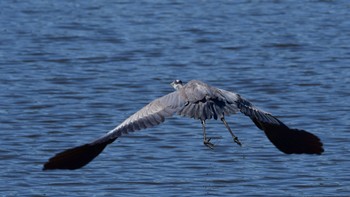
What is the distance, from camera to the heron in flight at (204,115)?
26.7 ft

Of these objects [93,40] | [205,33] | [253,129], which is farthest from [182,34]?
[253,129]

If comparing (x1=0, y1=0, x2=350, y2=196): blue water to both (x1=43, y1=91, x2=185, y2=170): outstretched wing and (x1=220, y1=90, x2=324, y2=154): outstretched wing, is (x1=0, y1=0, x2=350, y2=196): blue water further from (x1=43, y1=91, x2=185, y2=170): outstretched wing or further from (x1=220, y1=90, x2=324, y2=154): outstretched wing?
(x1=43, y1=91, x2=185, y2=170): outstretched wing

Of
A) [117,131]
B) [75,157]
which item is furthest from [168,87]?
[75,157]

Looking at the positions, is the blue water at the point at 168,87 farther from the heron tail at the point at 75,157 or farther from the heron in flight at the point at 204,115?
the heron tail at the point at 75,157

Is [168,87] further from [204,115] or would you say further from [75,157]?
[75,157]

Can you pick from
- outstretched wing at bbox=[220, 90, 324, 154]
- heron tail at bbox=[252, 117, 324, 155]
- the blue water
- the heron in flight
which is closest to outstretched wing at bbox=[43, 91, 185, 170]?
the heron in flight

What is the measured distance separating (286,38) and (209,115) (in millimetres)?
11164

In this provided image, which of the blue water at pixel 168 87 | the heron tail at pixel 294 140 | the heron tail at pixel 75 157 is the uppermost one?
the heron tail at pixel 75 157

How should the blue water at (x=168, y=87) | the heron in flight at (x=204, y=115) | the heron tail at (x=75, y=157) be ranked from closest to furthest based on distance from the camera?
the heron tail at (x=75, y=157), the heron in flight at (x=204, y=115), the blue water at (x=168, y=87)

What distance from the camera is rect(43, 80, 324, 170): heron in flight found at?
8.15 m

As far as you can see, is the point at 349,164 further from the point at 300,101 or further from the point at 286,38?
the point at 286,38

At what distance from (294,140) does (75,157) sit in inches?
72.2

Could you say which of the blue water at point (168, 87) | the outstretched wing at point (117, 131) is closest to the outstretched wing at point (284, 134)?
the outstretched wing at point (117, 131)

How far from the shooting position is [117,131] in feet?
26.8
